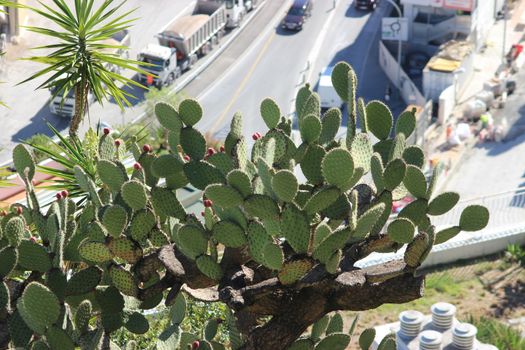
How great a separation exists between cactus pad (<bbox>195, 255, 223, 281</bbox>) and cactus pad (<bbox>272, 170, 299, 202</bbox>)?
3.40 feet

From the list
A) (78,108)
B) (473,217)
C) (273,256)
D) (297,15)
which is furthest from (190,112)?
(297,15)

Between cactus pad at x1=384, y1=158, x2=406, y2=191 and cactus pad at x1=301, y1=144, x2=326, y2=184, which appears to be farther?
cactus pad at x1=301, y1=144, x2=326, y2=184

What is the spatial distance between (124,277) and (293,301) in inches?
68.5

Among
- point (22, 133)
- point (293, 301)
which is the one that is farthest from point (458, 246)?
point (22, 133)

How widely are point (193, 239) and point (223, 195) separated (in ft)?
1.78

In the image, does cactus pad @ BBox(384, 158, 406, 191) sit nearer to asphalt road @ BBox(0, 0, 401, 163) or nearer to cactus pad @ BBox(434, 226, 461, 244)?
cactus pad @ BBox(434, 226, 461, 244)

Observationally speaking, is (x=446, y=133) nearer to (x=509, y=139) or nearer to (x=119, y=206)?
(x=509, y=139)

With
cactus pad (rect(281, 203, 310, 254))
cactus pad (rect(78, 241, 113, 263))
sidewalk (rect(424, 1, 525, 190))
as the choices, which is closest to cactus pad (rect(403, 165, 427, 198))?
cactus pad (rect(281, 203, 310, 254))

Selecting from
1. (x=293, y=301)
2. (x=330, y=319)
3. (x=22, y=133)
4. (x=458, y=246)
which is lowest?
(x=22, y=133)

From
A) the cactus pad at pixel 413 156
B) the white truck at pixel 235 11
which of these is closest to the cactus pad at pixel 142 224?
the cactus pad at pixel 413 156

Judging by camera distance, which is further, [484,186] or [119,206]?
[484,186]

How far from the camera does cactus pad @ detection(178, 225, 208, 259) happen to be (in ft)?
37.0

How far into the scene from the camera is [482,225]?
481 inches

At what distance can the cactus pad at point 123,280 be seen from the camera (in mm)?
11906
